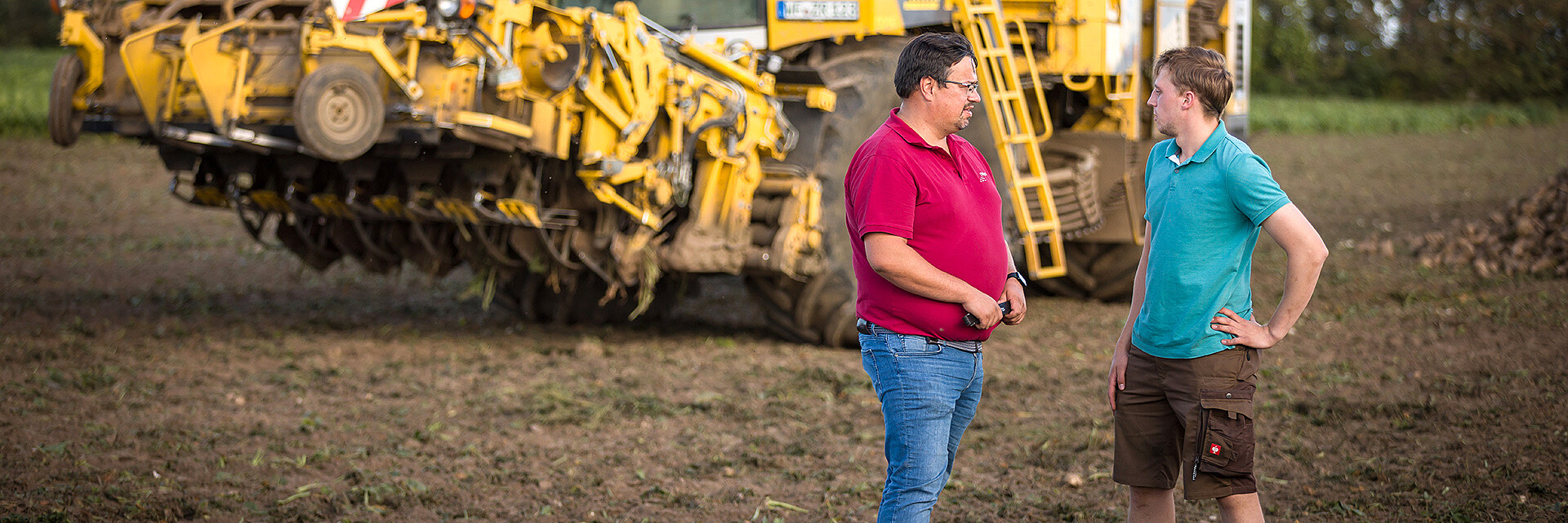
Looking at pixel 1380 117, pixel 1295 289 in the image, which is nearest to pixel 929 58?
pixel 1295 289

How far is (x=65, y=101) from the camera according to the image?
593cm

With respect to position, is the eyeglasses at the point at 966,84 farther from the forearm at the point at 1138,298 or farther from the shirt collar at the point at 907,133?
the forearm at the point at 1138,298

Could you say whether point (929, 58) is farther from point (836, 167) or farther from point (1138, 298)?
point (836, 167)

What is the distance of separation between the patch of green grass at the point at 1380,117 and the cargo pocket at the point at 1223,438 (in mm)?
25785

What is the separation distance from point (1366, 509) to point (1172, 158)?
6.19 feet

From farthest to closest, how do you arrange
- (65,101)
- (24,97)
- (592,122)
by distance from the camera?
1. (24,97)
2. (592,122)
3. (65,101)

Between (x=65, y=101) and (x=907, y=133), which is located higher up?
(x=65, y=101)

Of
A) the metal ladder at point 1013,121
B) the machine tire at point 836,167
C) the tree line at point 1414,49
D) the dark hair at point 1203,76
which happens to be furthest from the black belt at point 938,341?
the tree line at point 1414,49

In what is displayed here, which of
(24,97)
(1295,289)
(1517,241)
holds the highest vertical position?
(24,97)

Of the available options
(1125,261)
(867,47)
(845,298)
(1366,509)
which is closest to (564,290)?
(845,298)

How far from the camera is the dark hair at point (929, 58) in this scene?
10.2 ft

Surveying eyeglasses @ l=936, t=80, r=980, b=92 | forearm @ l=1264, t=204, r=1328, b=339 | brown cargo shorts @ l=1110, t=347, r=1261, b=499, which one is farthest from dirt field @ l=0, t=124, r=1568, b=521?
eyeglasses @ l=936, t=80, r=980, b=92

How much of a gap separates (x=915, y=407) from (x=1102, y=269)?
20.4 ft

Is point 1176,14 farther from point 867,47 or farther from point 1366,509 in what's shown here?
point 1366,509
